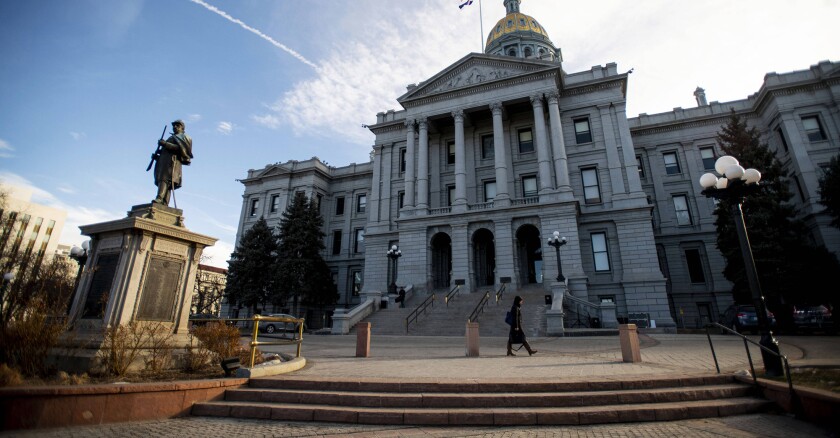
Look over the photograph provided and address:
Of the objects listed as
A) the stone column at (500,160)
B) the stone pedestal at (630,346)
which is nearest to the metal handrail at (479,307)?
the stone column at (500,160)

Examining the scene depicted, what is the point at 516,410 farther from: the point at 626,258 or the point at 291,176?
the point at 291,176

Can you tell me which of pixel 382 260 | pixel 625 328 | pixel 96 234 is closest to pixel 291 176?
pixel 382 260

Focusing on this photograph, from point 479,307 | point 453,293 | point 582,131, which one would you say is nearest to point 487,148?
point 582,131

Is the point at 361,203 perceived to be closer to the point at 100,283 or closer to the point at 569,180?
the point at 569,180

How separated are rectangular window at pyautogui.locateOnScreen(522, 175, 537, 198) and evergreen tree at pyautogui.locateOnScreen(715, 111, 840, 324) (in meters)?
12.1

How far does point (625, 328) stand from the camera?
9.55m

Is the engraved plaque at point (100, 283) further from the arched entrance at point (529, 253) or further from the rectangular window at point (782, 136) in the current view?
the rectangular window at point (782, 136)

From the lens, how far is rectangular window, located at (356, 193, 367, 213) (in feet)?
149

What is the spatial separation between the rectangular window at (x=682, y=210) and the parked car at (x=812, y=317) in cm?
1064

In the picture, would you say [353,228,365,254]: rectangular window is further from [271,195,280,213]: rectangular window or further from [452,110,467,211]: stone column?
Answer: [452,110,467,211]: stone column

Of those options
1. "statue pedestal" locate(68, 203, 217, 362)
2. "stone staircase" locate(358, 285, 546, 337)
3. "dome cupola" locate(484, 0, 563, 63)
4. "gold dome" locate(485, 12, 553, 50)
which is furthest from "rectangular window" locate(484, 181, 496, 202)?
"gold dome" locate(485, 12, 553, 50)

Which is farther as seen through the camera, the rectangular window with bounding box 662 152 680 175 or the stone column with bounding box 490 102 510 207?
the rectangular window with bounding box 662 152 680 175

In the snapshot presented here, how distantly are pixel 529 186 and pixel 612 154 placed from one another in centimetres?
667

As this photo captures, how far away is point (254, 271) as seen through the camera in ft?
121
